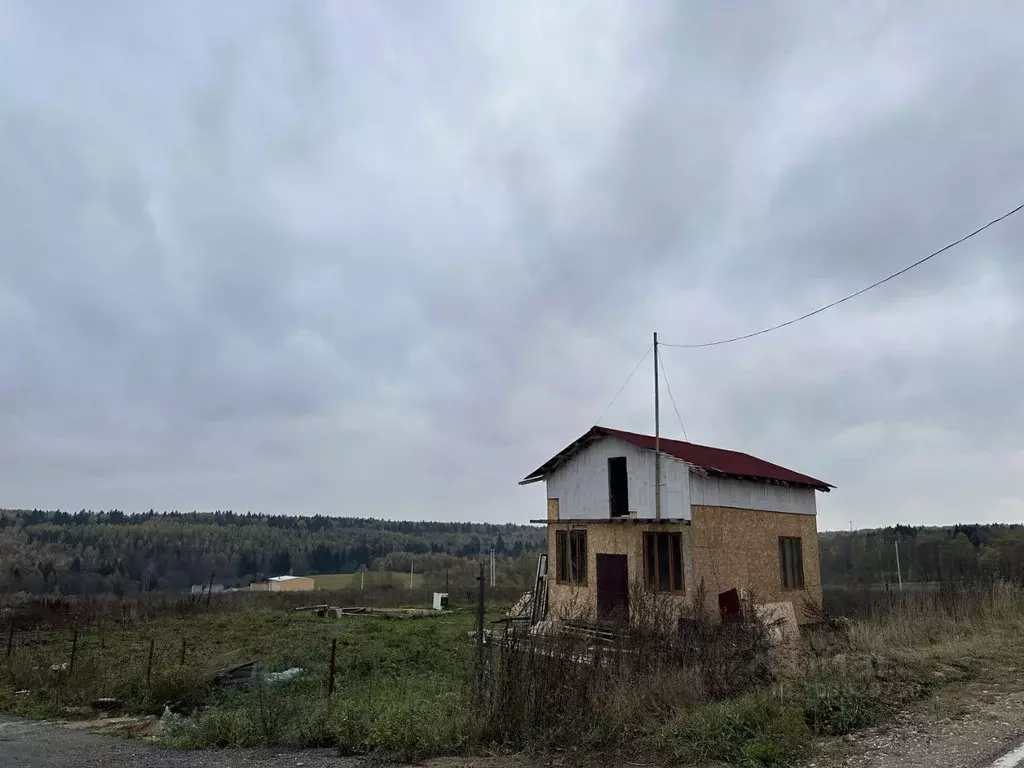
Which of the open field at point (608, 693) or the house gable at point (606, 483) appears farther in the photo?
the house gable at point (606, 483)

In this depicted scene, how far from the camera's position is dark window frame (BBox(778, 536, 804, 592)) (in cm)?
2208

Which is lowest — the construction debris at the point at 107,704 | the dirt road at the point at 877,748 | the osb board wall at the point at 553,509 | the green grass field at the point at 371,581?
the green grass field at the point at 371,581

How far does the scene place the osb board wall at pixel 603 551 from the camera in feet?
62.8

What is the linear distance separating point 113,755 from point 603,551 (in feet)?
46.6

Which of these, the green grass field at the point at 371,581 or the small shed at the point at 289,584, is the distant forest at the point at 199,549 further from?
the green grass field at the point at 371,581

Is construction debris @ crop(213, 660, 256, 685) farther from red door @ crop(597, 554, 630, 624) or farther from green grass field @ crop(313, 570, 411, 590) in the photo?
green grass field @ crop(313, 570, 411, 590)

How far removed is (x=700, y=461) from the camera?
20.2m

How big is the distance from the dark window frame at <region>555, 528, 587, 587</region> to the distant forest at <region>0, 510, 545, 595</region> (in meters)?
47.4

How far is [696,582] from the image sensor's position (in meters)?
18.7

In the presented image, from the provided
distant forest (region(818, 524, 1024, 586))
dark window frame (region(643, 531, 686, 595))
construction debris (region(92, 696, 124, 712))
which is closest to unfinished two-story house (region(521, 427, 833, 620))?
dark window frame (region(643, 531, 686, 595))

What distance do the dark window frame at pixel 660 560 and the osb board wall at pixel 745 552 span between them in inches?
17.1

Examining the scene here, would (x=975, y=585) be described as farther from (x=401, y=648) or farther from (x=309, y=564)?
(x=309, y=564)

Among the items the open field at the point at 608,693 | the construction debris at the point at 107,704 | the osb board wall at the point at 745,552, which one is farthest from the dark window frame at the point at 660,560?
the construction debris at the point at 107,704

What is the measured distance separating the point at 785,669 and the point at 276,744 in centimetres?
701
